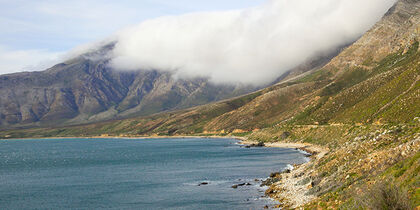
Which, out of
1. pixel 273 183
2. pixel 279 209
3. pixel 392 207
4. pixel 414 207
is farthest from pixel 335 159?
pixel 392 207

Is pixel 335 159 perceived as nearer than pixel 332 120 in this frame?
Yes

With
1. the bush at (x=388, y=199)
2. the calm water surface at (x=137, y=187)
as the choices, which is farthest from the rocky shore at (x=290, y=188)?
the bush at (x=388, y=199)

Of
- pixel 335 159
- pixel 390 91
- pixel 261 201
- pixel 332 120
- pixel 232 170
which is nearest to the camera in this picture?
pixel 261 201

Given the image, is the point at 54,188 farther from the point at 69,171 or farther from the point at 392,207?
the point at 392,207

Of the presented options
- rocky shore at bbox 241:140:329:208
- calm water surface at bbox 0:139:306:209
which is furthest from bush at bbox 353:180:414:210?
calm water surface at bbox 0:139:306:209

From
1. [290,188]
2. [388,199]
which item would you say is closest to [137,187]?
[290,188]

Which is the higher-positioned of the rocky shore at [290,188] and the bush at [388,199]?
the bush at [388,199]

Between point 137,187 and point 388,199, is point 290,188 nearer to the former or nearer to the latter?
point 137,187

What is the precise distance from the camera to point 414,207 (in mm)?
33906

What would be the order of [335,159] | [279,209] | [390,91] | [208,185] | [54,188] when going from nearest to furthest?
[279,209] < [335,159] < [208,185] < [54,188] < [390,91]

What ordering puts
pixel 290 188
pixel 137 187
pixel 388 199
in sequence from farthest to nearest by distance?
1. pixel 137 187
2. pixel 290 188
3. pixel 388 199

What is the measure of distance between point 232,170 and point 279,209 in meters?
57.6

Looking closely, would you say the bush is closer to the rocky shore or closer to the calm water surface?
the rocky shore

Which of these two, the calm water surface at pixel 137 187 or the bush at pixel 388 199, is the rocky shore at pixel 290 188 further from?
the bush at pixel 388 199
